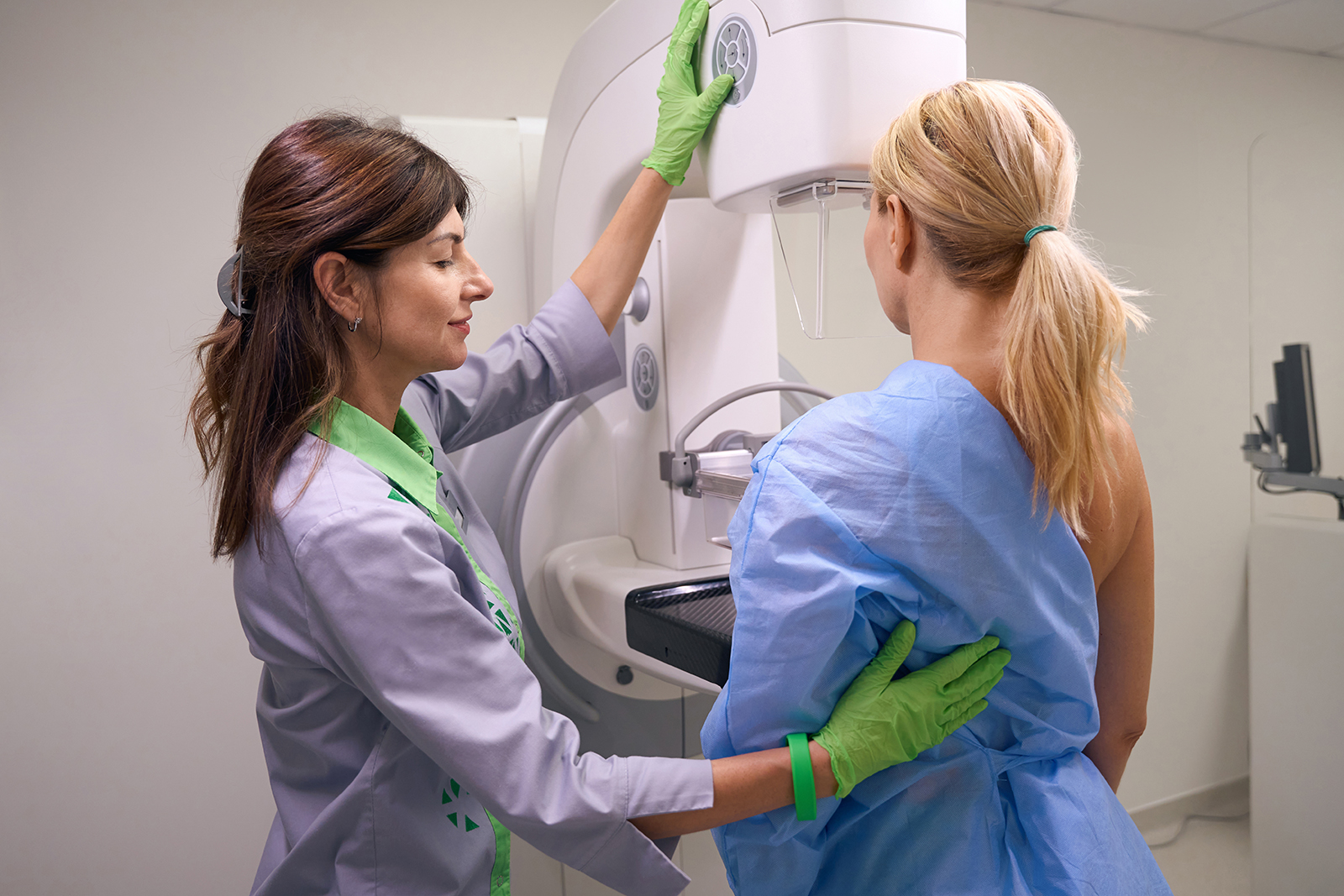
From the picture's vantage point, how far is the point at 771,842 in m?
0.90

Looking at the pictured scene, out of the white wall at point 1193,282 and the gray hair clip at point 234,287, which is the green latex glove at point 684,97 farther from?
the white wall at point 1193,282

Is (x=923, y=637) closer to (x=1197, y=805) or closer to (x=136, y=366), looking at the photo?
(x=136, y=366)

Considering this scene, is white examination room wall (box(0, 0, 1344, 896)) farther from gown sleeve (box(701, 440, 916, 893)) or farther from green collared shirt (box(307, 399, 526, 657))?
gown sleeve (box(701, 440, 916, 893))

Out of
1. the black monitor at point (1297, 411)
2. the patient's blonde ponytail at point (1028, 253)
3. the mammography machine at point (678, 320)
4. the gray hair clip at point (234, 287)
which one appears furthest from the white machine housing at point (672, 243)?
the black monitor at point (1297, 411)

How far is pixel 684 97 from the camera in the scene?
1.18 metres

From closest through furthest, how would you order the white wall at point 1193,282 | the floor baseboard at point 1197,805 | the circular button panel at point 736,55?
1. the circular button panel at point 736,55
2. the white wall at point 1193,282
3. the floor baseboard at point 1197,805

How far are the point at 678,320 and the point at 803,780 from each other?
79cm

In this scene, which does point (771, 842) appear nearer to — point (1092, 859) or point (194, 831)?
point (1092, 859)

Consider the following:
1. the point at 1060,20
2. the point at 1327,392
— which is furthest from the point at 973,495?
the point at 1327,392

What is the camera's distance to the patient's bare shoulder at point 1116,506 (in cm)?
93

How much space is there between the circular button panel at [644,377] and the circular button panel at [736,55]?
1.54 feet

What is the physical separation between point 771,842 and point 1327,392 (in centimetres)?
258

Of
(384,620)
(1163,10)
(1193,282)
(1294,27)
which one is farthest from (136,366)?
(1294,27)

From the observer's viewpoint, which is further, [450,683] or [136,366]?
[136,366]
